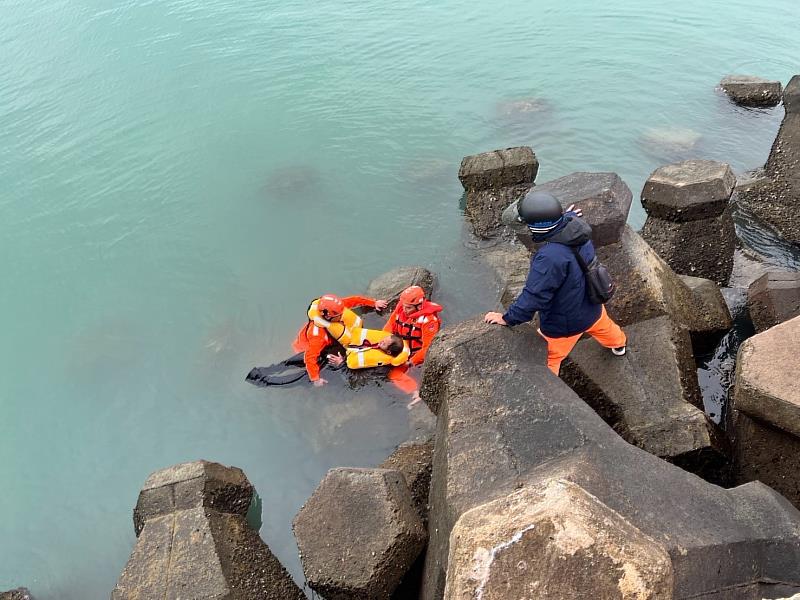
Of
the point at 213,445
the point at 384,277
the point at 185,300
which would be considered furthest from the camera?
the point at 185,300

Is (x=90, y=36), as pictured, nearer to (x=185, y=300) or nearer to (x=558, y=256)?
(x=185, y=300)

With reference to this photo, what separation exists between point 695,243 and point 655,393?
3288mm

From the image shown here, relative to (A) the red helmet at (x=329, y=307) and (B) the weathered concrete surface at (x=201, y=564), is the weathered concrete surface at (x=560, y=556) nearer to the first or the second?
(B) the weathered concrete surface at (x=201, y=564)

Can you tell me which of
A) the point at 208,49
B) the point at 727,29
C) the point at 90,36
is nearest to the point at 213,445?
the point at 208,49

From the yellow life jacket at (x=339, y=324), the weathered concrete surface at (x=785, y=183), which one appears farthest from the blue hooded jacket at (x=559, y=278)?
the weathered concrete surface at (x=785, y=183)

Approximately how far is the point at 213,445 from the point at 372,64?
41.8 ft

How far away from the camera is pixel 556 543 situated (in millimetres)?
2357

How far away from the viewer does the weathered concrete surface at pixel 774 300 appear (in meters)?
6.02

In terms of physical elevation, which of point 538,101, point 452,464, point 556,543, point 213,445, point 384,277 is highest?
point 556,543

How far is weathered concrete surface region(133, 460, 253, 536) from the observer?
5.11m

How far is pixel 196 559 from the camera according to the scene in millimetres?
4105

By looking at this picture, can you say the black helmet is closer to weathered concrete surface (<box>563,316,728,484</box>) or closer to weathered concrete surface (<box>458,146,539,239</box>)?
weathered concrete surface (<box>563,316,728,484</box>)

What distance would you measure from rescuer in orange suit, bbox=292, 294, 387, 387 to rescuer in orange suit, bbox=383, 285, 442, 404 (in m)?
0.61

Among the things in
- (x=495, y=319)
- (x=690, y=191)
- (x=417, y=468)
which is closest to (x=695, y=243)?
(x=690, y=191)
